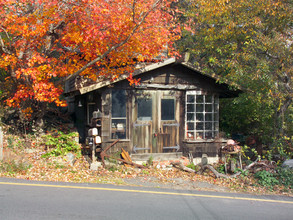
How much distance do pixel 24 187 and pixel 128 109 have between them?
15.6 feet

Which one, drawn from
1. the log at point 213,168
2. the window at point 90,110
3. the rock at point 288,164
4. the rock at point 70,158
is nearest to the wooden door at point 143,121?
the log at point 213,168

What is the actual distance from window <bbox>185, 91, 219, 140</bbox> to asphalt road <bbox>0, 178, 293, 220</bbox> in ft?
13.9

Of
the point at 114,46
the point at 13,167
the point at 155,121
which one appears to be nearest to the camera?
the point at 13,167

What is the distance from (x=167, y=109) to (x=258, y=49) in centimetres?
488

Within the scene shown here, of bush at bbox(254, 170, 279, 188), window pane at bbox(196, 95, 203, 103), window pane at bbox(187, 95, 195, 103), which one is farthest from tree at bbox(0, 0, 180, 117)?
bush at bbox(254, 170, 279, 188)

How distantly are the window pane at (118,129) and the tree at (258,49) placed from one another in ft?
12.4

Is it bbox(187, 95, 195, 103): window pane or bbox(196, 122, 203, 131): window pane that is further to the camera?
bbox(196, 122, 203, 131): window pane

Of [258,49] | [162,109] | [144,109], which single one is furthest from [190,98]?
[258,49]

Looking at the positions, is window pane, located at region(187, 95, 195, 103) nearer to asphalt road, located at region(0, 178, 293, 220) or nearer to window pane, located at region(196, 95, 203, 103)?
window pane, located at region(196, 95, 203, 103)

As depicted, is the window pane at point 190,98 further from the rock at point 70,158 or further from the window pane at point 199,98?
the rock at point 70,158

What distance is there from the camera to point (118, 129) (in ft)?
34.4

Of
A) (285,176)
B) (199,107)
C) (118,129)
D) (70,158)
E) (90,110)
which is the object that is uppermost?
(199,107)

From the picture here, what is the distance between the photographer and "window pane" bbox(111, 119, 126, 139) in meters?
10.5

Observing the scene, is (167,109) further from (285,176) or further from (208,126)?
(285,176)
